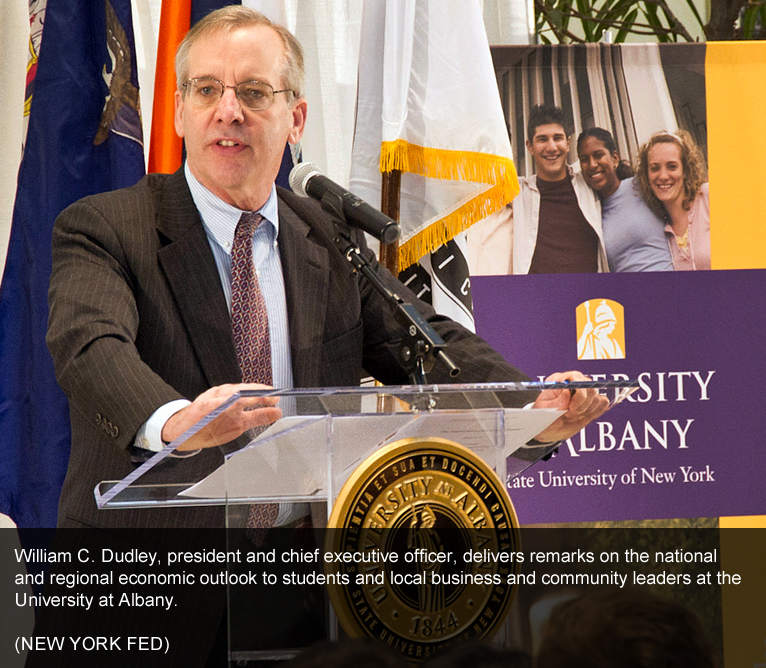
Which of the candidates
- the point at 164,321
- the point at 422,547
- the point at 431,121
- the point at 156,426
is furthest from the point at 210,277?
the point at 431,121

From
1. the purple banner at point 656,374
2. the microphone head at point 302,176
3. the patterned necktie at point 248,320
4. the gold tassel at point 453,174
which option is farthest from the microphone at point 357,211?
the purple banner at point 656,374

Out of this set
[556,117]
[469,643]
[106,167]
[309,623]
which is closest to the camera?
[469,643]

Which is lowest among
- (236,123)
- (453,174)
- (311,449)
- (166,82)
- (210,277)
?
(311,449)

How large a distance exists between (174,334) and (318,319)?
1.07ft

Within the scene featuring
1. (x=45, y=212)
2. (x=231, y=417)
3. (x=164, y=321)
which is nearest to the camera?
(x=231, y=417)

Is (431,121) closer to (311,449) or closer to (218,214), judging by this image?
(218,214)

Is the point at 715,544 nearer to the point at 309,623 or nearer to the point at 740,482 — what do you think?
the point at 740,482

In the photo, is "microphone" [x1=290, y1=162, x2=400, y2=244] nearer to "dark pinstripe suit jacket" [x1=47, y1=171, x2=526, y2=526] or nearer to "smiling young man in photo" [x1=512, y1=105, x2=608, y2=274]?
"dark pinstripe suit jacket" [x1=47, y1=171, x2=526, y2=526]

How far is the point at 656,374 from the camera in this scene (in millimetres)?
3361

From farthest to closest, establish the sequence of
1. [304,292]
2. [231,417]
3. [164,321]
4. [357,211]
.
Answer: [304,292], [164,321], [357,211], [231,417]

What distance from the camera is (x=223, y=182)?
2.23 m

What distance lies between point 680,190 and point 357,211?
205 cm

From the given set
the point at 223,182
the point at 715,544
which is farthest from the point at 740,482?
the point at 223,182

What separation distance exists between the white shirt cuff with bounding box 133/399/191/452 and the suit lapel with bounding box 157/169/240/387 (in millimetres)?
340
